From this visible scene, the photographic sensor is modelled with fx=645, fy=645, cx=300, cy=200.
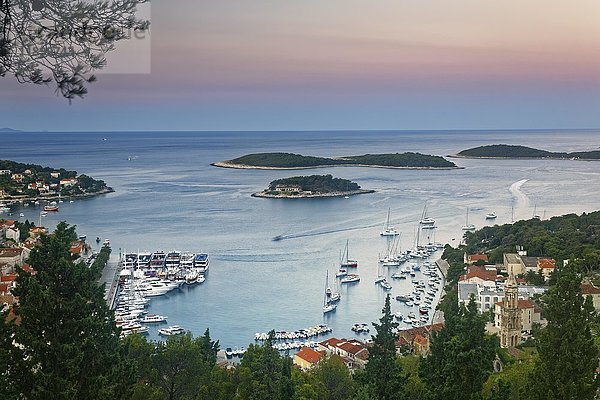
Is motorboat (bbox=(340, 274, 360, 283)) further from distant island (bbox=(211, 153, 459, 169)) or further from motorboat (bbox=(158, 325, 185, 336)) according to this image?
distant island (bbox=(211, 153, 459, 169))

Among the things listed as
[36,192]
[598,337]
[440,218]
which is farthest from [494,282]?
[36,192]

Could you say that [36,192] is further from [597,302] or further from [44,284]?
[44,284]

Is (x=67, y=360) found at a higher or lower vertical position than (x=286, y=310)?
higher

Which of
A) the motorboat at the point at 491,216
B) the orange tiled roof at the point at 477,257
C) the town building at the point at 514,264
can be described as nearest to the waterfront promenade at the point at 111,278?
the orange tiled roof at the point at 477,257

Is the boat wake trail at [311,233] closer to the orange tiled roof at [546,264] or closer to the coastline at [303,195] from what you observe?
the orange tiled roof at [546,264]

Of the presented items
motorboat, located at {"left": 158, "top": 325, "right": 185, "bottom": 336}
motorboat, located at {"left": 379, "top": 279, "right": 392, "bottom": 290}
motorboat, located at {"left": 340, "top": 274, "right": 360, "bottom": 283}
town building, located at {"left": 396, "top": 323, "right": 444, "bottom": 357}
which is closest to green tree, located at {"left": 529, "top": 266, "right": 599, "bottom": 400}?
town building, located at {"left": 396, "top": 323, "right": 444, "bottom": 357}

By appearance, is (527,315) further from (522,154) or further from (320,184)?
(522,154)
